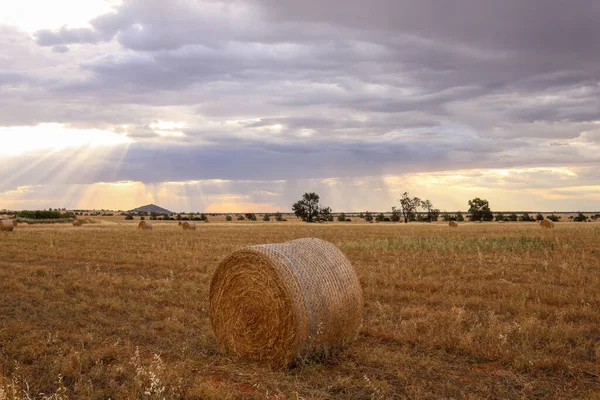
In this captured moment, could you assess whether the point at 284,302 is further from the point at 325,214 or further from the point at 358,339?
the point at 325,214

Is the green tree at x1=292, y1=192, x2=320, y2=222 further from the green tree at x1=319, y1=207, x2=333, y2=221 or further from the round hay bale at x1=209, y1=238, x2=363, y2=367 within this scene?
the round hay bale at x1=209, y1=238, x2=363, y2=367

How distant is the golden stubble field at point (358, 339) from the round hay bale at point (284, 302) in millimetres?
297

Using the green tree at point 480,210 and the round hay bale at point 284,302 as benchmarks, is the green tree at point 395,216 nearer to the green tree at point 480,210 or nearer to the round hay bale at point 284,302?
the green tree at point 480,210

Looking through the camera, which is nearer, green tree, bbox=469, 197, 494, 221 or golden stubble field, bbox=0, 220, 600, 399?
golden stubble field, bbox=0, 220, 600, 399

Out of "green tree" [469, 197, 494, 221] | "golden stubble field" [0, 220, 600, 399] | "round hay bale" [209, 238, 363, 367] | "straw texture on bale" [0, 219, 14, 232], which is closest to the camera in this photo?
"golden stubble field" [0, 220, 600, 399]

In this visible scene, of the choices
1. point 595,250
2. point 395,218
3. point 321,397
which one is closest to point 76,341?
point 321,397

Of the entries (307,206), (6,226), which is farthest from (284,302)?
(307,206)

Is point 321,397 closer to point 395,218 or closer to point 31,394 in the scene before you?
point 31,394

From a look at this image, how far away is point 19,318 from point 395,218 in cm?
11471

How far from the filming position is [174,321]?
9844 mm

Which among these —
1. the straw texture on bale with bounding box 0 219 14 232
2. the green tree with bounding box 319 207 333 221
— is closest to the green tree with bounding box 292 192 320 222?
the green tree with bounding box 319 207 333 221

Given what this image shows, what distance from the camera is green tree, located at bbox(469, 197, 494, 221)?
361 feet

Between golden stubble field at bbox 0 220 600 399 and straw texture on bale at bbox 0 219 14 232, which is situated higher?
straw texture on bale at bbox 0 219 14 232

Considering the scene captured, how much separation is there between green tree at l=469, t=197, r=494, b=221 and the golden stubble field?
323 feet
